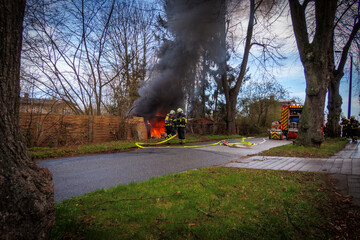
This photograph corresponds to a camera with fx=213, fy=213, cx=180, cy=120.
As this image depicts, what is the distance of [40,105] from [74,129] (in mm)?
1899

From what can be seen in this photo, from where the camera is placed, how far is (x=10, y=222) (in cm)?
157

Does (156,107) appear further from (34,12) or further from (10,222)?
(10,222)

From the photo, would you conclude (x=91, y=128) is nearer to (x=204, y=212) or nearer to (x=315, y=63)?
(x=204, y=212)

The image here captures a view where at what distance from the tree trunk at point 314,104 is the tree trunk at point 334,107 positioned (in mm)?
9605

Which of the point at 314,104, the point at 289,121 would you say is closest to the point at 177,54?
the point at 314,104

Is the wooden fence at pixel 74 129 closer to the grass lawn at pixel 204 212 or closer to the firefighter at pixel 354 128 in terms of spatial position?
the grass lawn at pixel 204 212

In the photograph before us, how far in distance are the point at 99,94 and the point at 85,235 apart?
41.1ft

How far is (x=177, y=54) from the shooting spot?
50.4ft

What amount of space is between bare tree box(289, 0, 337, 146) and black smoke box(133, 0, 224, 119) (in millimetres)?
5783

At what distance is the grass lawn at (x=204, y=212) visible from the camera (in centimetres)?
208

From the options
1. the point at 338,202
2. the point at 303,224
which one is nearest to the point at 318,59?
the point at 338,202

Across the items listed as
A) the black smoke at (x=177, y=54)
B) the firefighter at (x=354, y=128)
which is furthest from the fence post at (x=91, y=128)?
the firefighter at (x=354, y=128)

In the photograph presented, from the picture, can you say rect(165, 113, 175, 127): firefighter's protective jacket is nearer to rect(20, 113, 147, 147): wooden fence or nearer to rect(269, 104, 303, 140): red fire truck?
rect(20, 113, 147, 147): wooden fence

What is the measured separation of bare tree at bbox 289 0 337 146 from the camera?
28.1 feet
